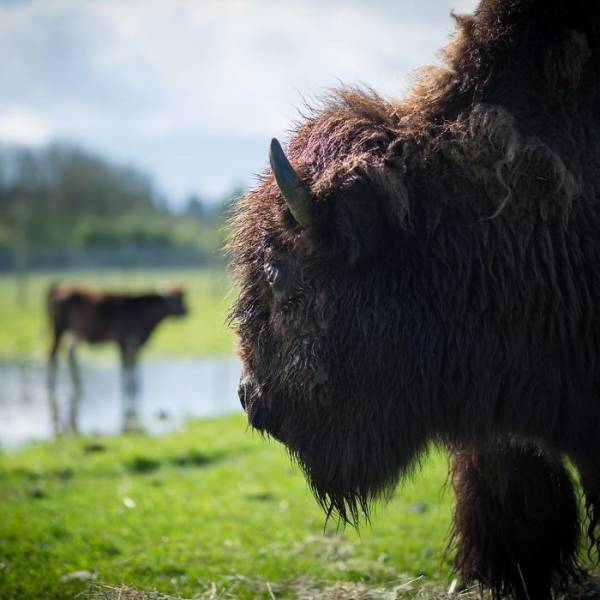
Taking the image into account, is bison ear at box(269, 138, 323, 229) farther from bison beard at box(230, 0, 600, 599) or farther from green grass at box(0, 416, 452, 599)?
green grass at box(0, 416, 452, 599)

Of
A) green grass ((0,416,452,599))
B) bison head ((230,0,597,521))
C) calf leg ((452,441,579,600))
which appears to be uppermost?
bison head ((230,0,597,521))

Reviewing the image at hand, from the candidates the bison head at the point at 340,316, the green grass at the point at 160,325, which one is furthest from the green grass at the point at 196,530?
the green grass at the point at 160,325

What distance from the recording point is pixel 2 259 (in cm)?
5625

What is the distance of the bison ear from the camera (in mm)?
3092

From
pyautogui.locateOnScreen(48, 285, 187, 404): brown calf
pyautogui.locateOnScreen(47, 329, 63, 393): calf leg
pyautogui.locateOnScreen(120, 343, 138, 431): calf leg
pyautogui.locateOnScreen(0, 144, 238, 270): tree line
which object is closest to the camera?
pyautogui.locateOnScreen(120, 343, 138, 431): calf leg

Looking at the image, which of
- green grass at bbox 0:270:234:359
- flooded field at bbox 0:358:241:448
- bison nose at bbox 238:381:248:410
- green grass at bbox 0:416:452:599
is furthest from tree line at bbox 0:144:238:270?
bison nose at bbox 238:381:248:410

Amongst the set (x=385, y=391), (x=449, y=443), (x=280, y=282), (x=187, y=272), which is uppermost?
(x=187, y=272)

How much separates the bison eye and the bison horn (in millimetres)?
251

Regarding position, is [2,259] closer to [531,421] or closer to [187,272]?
[187,272]

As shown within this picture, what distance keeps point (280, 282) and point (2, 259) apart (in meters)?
57.3

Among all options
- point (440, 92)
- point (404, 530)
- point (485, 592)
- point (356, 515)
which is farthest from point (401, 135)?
point (404, 530)

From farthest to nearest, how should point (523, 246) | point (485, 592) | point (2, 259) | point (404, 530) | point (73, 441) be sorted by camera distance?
point (2, 259) → point (73, 441) → point (404, 530) → point (485, 592) → point (523, 246)

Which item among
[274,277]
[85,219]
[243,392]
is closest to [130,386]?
[243,392]

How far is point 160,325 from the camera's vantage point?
93.6ft
